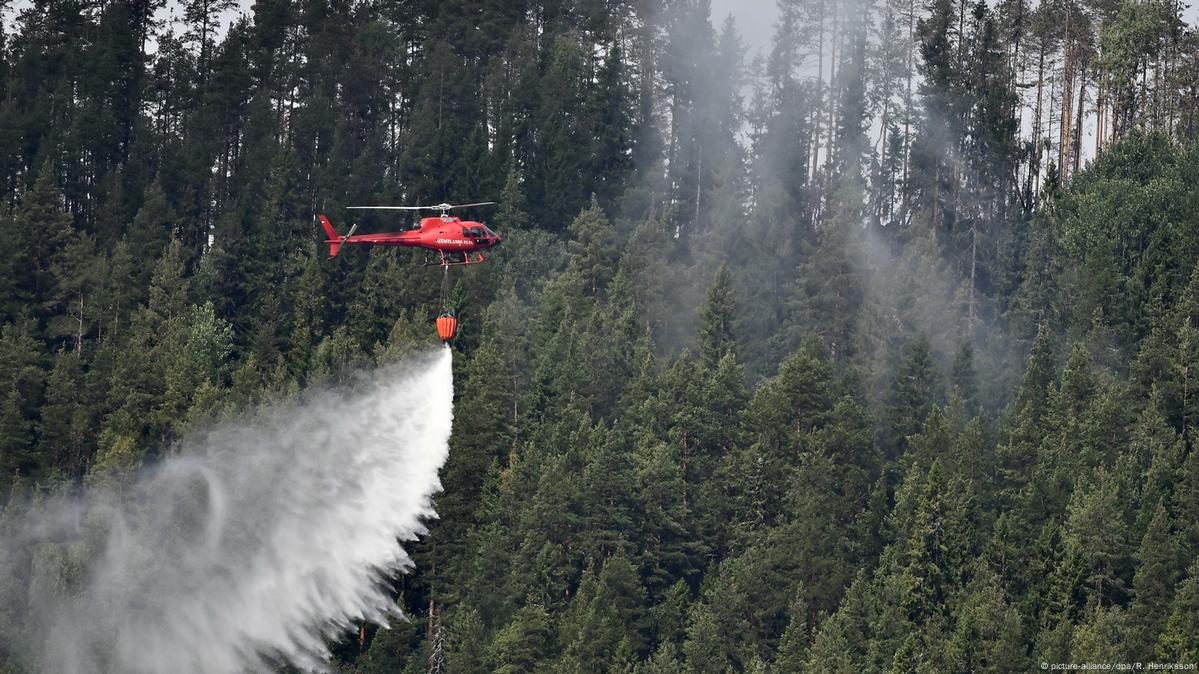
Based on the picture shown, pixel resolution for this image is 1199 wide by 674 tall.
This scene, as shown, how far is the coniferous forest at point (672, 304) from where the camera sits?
259ft

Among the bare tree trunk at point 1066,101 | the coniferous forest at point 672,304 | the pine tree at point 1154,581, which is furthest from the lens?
the bare tree trunk at point 1066,101

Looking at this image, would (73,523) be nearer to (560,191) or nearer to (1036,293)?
(560,191)

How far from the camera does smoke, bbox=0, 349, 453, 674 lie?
80.2 m

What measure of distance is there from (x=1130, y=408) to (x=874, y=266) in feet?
70.0

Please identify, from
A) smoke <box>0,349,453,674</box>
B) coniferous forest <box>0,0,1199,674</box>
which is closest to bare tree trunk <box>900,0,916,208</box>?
coniferous forest <box>0,0,1199,674</box>

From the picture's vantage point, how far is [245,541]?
274 ft

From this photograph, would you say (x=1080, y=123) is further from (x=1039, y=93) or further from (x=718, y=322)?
(x=718, y=322)

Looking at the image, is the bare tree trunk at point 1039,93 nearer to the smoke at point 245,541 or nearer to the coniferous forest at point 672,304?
the coniferous forest at point 672,304

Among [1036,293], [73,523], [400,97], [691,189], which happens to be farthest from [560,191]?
[73,523]

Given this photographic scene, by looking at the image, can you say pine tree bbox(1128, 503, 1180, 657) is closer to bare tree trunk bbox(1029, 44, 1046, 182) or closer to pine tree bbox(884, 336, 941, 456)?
pine tree bbox(884, 336, 941, 456)

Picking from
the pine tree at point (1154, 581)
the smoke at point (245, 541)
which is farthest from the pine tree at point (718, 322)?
the pine tree at point (1154, 581)

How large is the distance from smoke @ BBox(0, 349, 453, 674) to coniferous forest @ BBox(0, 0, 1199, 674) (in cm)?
149

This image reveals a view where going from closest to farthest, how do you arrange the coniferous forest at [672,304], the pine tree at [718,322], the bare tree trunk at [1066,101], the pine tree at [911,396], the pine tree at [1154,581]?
the pine tree at [1154,581], the coniferous forest at [672,304], the pine tree at [911,396], the pine tree at [718,322], the bare tree trunk at [1066,101]

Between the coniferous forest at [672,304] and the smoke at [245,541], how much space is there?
1.49 metres
